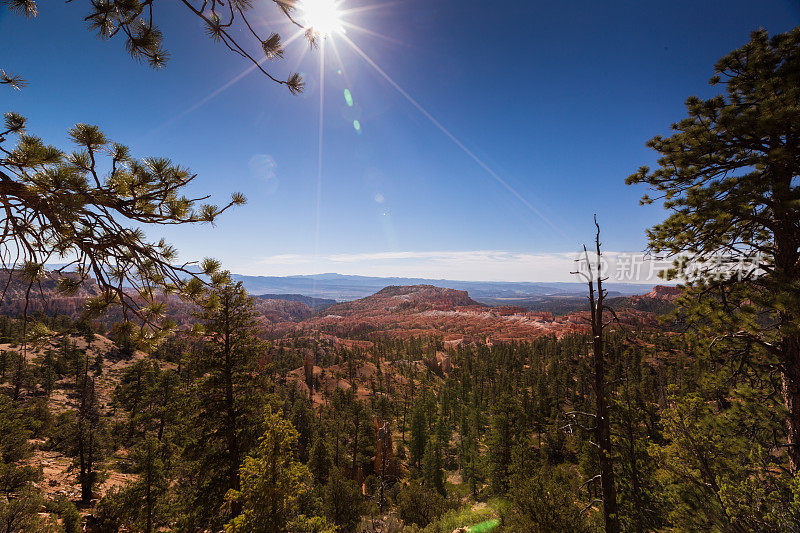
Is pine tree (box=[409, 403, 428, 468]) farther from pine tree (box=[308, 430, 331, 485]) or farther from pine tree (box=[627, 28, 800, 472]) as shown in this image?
pine tree (box=[627, 28, 800, 472])

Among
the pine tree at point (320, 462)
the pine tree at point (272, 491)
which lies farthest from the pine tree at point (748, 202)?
the pine tree at point (320, 462)

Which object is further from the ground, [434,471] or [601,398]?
[601,398]

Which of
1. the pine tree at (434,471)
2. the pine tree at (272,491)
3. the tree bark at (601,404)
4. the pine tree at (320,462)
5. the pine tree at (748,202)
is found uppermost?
the pine tree at (748,202)

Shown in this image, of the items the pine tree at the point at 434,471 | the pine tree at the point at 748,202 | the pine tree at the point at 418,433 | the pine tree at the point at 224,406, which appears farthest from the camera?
the pine tree at the point at 418,433

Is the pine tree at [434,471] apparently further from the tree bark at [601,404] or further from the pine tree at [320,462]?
the tree bark at [601,404]

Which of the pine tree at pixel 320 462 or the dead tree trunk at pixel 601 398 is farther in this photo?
the pine tree at pixel 320 462

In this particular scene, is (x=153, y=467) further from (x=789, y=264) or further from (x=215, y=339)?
(x=789, y=264)

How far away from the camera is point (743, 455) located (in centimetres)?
682

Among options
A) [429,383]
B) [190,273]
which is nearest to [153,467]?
[190,273]

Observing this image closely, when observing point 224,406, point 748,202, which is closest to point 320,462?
point 224,406

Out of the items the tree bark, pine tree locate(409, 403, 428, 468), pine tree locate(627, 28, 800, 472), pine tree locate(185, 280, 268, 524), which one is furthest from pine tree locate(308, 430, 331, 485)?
pine tree locate(627, 28, 800, 472)

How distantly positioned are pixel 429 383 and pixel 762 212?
77413 mm

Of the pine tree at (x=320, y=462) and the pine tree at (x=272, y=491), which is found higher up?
the pine tree at (x=272, y=491)

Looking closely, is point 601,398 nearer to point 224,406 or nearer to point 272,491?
point 272,491
